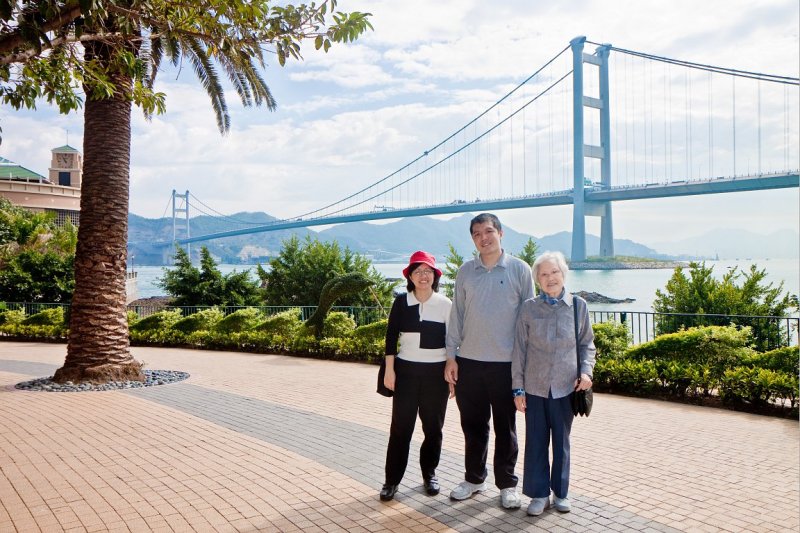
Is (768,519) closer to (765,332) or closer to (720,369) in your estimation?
(720,369)

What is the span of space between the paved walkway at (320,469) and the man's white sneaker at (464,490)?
51 millimetres

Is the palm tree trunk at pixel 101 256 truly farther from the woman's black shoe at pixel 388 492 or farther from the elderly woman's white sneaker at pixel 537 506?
the elderly woman's white sneaker at pixel 537 506

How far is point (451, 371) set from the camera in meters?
3.92

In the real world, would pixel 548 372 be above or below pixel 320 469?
above

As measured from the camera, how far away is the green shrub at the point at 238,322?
1305 centimetres

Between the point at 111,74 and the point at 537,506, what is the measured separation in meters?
7.08

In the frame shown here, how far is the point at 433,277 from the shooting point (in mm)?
4039

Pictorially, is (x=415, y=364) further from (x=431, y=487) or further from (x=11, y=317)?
(x=11, y=317)

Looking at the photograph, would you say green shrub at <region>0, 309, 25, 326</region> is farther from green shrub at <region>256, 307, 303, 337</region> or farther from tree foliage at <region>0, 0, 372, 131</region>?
tree foliage at <region>0, 0, 372, 131</region>

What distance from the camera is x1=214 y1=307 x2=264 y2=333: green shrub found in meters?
13.1

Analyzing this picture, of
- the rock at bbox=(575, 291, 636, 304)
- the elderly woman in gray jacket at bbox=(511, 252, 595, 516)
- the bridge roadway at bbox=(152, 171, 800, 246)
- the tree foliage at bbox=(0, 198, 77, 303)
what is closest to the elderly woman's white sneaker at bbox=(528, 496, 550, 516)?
the elderly woman in gray jacket at bbox=(511, 252, 595, 516)

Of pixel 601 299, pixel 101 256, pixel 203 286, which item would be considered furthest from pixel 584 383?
pixel 601 299

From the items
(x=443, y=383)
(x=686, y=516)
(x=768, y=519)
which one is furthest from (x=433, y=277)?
(x=768, y=519)

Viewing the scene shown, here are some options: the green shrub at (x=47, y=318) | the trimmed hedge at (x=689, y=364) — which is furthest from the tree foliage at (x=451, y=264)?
the green shrub at (x=47, y=318)
